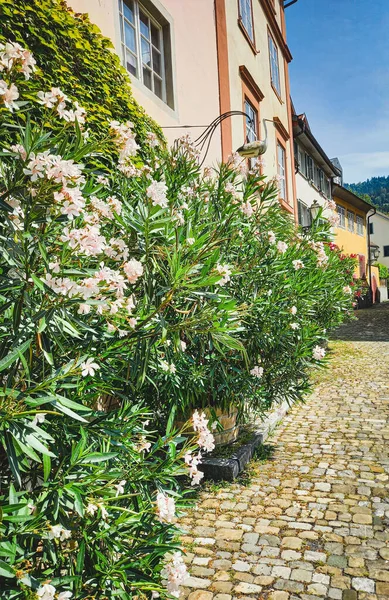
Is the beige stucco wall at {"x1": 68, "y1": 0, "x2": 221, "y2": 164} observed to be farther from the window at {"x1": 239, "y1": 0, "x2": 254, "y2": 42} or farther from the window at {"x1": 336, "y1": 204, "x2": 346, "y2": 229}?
the window at {"x1": 336, "y1": 204, "x2": 346, "y2": 229}

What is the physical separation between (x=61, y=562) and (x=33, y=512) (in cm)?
27

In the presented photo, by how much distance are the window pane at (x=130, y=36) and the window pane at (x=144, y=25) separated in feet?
1.24

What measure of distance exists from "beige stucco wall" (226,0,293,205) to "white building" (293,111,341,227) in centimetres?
283

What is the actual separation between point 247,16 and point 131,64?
6625 mm

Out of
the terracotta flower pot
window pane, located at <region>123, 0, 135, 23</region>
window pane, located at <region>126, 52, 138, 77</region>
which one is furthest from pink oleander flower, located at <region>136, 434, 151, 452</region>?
window pane, located at <region>123, 0, 135, 23</region>

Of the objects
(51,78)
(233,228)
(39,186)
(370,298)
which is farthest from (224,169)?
(370,298)

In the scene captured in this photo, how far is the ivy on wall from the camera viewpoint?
3713mm

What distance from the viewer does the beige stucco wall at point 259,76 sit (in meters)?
9.48

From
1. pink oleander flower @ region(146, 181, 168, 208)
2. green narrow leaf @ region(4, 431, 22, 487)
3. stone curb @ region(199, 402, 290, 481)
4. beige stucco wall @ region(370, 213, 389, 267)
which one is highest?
beige stucco wall @ region(370, 213, 389, 267)

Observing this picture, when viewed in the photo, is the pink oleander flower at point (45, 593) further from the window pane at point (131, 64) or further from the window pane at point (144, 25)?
the window pane at point (144, 25)

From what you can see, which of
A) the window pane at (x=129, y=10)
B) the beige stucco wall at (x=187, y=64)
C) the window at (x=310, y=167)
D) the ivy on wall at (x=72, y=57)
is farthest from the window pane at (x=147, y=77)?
the window at (x=310, y=167)

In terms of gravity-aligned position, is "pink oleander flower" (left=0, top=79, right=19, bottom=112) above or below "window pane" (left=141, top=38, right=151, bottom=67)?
below

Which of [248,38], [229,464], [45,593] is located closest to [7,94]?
[45,593]

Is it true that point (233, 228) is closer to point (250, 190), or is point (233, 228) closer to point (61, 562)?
point (250, 190)
